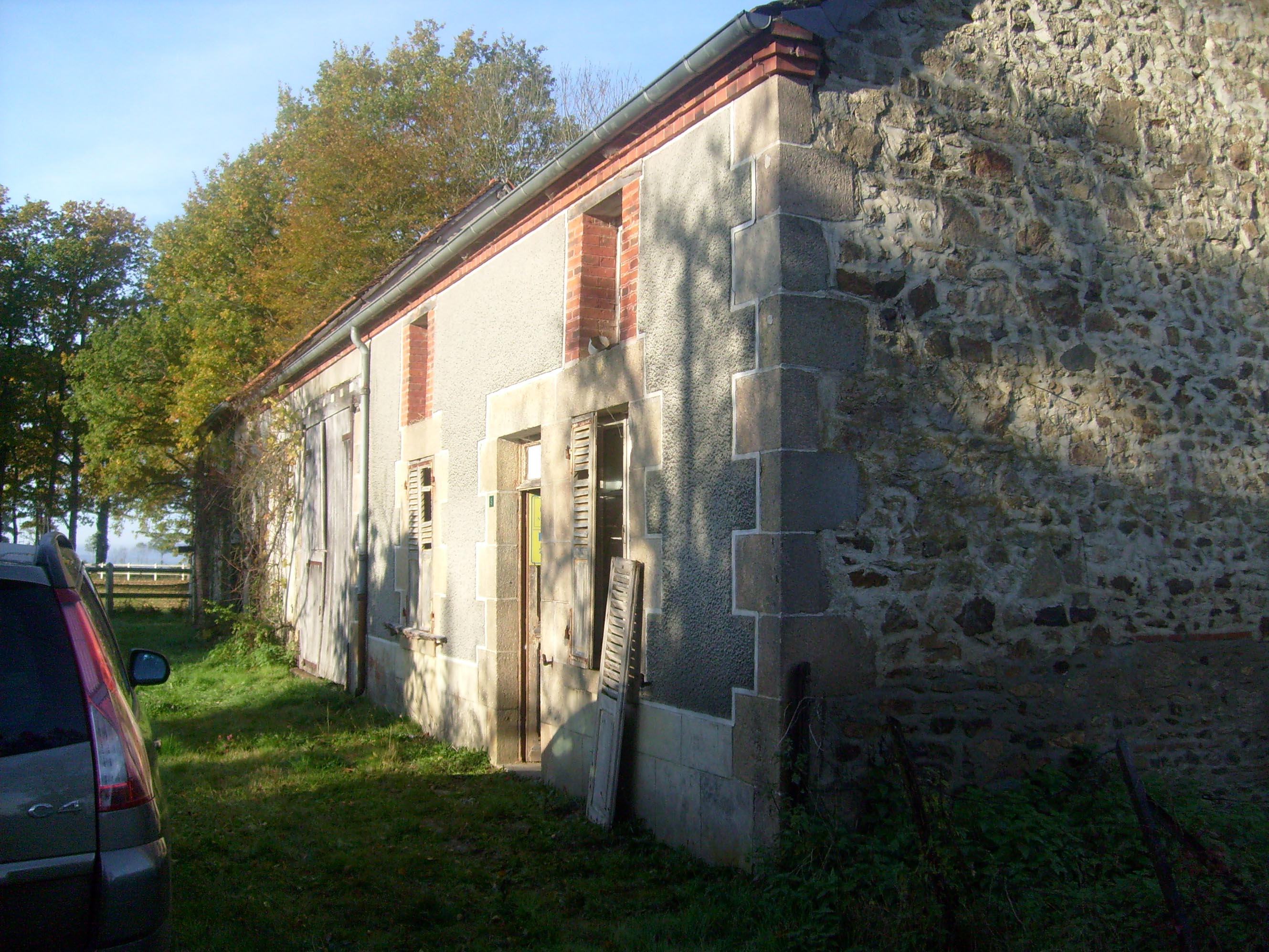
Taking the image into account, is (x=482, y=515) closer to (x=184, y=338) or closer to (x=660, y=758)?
(x=660, y=758)

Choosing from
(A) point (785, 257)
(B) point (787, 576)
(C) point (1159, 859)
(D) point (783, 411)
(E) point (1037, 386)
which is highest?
(A) point (785, 257)

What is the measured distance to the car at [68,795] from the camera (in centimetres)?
290

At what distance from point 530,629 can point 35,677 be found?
19.6ft

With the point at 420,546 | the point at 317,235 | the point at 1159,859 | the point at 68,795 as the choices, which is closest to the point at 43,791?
the point at 68,795

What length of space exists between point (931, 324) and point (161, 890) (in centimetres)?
458

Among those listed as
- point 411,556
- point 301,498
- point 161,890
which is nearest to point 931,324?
point 161,890

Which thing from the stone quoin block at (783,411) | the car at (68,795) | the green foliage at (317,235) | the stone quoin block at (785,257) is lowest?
the car at (68,795)

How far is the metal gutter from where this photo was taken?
561 cm

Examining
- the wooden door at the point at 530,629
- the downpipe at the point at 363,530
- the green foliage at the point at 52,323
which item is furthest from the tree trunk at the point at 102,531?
the wooden door at the point at 530,629

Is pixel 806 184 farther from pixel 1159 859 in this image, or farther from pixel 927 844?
pixel 1159 859

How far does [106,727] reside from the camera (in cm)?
308

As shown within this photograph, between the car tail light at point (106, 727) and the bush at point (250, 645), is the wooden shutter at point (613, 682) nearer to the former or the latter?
the car tail light at point (106, 727)

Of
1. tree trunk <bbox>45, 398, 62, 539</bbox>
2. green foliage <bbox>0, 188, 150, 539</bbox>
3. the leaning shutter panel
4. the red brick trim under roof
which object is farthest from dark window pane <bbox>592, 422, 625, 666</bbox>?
tree trunk <bbox>45, 398, 62, 539</bbox>

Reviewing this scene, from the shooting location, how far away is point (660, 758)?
632 centimetres
